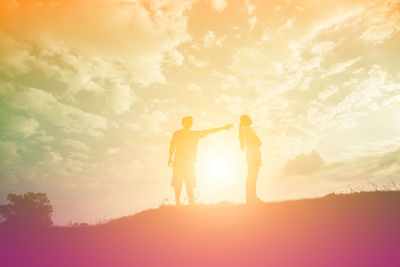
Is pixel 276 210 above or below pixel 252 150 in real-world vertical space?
below

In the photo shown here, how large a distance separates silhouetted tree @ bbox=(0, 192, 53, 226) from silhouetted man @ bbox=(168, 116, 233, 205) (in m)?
39.0

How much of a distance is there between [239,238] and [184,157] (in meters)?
4.02

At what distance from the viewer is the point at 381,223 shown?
293 inches

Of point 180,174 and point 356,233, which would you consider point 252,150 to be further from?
point 356,233

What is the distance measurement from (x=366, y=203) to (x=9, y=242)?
1323 centimetres

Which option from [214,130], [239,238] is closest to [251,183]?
[239,238]

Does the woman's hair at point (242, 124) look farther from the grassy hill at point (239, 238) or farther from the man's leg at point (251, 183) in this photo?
the grassy hill at point (239, 238)

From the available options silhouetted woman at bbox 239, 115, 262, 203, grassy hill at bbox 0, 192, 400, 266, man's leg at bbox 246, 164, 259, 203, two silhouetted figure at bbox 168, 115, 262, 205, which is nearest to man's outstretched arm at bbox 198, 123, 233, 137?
two silhouetted figure at bbox 168, 115, 262, 205

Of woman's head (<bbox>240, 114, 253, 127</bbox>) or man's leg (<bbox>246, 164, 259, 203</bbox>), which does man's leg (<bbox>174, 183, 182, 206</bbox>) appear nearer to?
man's leg (<bbox>246, 164, 259, 203</bbox>)

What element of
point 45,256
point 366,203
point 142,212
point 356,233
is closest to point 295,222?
point 356,233

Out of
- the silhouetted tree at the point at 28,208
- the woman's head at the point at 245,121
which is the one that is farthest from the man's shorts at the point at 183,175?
the silhouetted tree at the point at 28,208

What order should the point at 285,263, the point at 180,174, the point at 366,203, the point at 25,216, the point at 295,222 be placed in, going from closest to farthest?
the point at 285,263, the point at 295,222, the point at 366,203, the point at 180,174, the point at 25,216

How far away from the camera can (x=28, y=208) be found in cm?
4225

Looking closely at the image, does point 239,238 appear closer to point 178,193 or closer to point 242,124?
point 178,193
